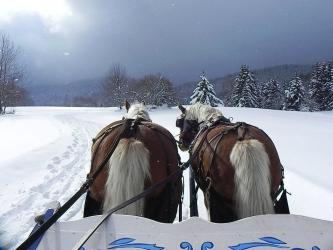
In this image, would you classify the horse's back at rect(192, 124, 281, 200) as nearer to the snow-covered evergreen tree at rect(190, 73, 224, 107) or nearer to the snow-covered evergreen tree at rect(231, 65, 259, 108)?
the snow-covered evergreen tree at rect(190, 73, 224, 107)

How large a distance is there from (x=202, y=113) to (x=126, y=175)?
222 cm

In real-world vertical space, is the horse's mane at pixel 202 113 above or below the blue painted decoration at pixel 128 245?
above

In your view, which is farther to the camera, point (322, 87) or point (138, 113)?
point (322, 87)

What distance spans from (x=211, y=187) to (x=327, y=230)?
5.03ft

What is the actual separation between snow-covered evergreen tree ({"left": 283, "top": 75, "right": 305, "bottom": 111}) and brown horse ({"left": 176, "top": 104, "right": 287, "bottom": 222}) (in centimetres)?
4612

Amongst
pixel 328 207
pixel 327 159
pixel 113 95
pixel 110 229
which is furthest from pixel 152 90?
pixel 110 229

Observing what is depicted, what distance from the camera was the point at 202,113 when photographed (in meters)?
4.84

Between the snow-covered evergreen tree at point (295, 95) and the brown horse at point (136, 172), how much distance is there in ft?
153

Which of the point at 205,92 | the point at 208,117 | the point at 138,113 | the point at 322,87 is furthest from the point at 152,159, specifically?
the point at 322,87

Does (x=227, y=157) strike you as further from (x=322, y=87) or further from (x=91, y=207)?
(x=322, y=87)

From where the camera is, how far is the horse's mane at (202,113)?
453cm

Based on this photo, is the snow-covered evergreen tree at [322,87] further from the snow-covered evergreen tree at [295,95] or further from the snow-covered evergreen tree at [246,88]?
the snow-covered evergreen tree at [246,88]

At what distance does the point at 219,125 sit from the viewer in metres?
4.03

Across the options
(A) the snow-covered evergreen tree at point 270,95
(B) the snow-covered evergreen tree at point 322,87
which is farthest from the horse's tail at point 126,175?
(A) the snow-covered evergreen tree at point 270,95
